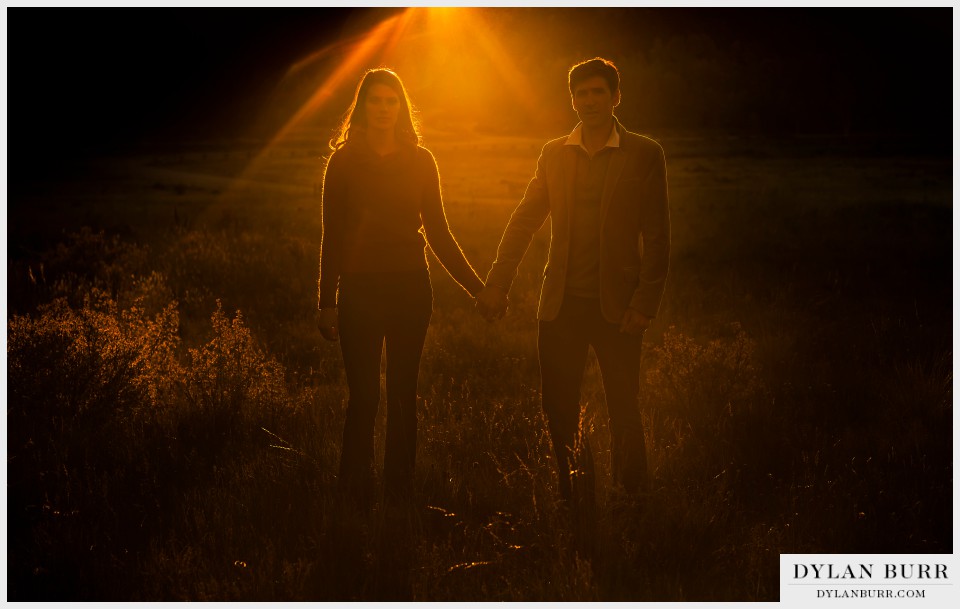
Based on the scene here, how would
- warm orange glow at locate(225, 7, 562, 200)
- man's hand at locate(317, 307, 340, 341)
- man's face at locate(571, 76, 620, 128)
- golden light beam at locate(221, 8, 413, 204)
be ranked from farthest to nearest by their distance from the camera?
golden light beam at locate(221, 8, 413, 204) < warm orange glow at locate(225, 7, 562, 200) < man's hand at locate(317, 307, 340, 341) < man's face at locate(571, 76, 620, 128)

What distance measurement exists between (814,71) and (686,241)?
97.5 metres

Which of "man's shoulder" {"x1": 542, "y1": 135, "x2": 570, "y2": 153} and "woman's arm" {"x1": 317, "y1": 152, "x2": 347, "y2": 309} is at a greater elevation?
"man's shoulder" {"x1": 542, "y1": 135, "x2": 570, "y2": 153}

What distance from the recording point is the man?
11.7 feet

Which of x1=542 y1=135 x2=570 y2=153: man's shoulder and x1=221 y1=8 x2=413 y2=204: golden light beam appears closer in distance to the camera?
x1=542 y1=135 x2=570 y2=153: man's shoulder

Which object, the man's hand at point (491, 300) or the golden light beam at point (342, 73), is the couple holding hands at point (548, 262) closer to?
the man's hand at point (491, 300)

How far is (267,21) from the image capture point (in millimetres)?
190375

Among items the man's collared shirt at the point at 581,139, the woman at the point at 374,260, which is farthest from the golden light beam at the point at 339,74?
the man's collared shirt at the point at 581,139

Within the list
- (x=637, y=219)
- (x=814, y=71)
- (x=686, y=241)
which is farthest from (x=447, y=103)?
(x=637, y=219)

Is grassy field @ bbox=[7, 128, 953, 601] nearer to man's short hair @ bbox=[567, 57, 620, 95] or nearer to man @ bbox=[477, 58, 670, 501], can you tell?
man @ bbox=[477, 58, 670, 501]

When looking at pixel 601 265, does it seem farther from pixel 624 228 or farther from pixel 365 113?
pixel 365 113

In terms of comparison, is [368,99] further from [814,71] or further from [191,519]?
[814,71]

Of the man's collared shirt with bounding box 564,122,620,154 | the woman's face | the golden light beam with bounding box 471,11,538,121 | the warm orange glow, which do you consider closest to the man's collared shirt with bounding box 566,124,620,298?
the man's collared shirt with bounding box 564,122,620,154

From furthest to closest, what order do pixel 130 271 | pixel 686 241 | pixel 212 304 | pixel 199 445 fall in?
pixel 686 241
pixel 130 271
pixel 212 304
pixel 199 445

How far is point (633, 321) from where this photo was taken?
3.54 m
